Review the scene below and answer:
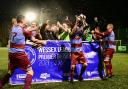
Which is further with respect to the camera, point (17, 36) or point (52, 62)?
point (52, 62)

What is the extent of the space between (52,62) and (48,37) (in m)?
1.70

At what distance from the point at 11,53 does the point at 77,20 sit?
11.9 feet

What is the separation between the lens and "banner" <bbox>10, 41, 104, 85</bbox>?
46.3 feet

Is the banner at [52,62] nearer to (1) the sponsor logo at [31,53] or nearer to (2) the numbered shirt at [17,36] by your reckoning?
(1) the sponsor logo at [31,53]

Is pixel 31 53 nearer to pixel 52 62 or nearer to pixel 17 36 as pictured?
pixel 52 62

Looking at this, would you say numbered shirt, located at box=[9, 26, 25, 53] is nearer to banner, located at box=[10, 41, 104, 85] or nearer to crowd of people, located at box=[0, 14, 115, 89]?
crowd of people, located at box=[0, 14, 115, 89]

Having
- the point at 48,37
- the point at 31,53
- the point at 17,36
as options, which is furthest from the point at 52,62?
the point at 17,36

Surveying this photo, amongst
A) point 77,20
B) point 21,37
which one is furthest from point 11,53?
point 77,20

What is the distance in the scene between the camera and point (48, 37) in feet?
53.0

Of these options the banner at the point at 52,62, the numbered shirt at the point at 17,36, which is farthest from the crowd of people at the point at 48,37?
the banner at the point at 52,62

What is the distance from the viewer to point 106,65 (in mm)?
16016

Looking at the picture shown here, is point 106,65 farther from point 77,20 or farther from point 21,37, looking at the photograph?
point 21,37

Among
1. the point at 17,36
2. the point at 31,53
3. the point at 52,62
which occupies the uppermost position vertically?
the point at 17,36

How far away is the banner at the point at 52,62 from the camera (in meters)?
14.1
